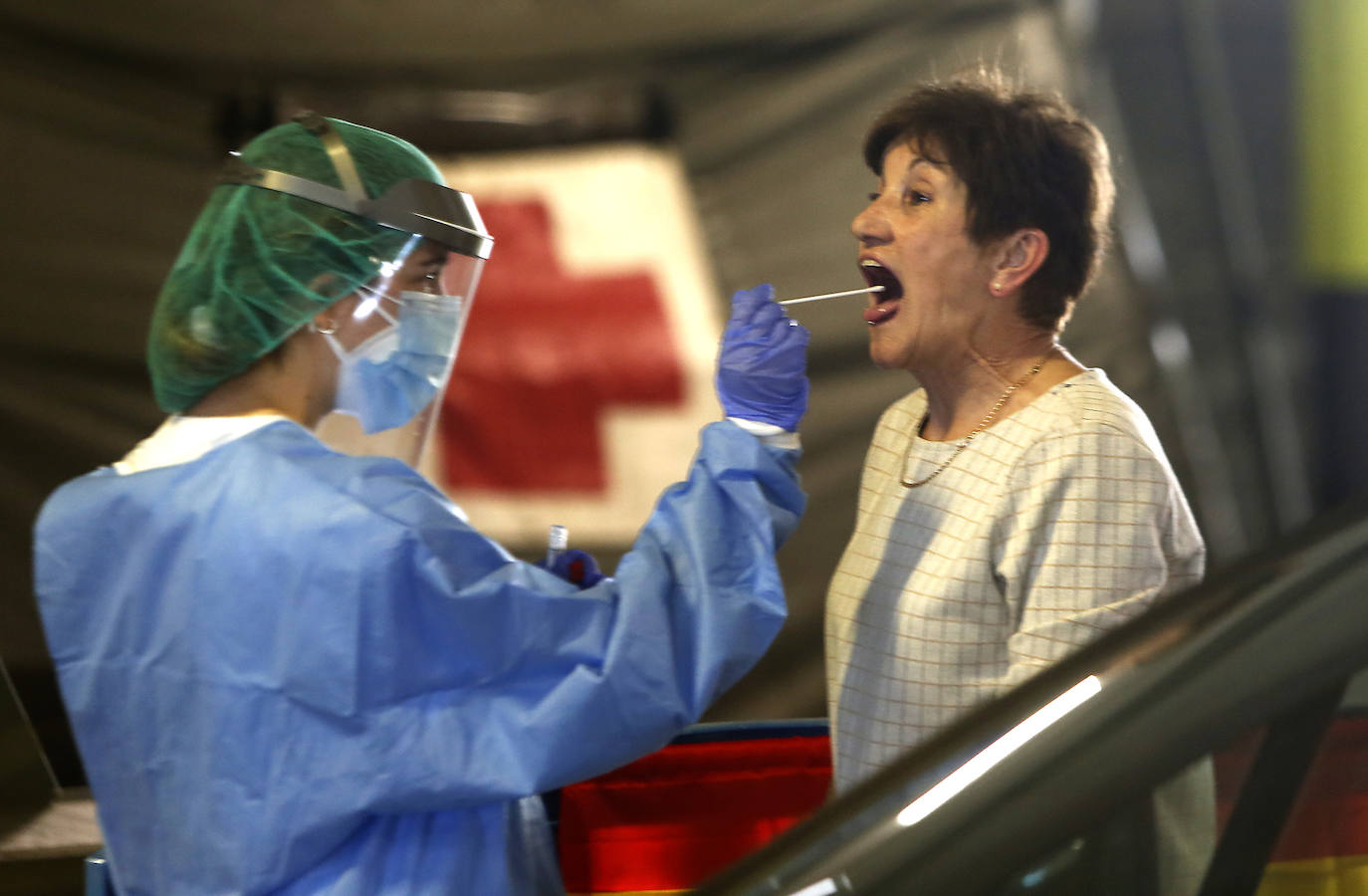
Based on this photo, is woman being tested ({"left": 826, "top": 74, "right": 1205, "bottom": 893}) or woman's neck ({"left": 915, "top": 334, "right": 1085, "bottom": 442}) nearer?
woman being tested ({"left": 826, "top": 74, "right": 1205, "bottom": 893})

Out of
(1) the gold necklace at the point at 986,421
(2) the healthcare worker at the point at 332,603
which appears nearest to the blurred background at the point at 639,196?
(1) the gold necklace at the point at 986,421

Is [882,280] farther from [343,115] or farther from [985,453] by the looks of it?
[343,115]

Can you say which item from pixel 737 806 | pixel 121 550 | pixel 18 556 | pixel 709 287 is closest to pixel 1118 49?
pixel 709 287

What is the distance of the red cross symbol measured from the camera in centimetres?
243

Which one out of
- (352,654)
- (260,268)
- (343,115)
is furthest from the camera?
(343,115)

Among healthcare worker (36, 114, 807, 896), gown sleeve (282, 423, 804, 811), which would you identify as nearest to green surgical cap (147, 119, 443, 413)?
healthcare worker (36, 114, 807, 896)

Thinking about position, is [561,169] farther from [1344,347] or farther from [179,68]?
[1344,347]

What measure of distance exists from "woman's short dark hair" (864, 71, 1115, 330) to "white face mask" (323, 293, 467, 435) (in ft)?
1.87

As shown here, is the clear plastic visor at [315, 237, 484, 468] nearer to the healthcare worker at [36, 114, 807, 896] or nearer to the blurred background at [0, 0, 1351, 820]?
the healthcare worker at [36, 114, 807, 896]

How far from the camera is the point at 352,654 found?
1.04 metres

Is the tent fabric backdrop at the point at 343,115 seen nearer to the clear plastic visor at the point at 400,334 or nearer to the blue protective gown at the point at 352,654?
the clear plastic visor at the point at 400,334

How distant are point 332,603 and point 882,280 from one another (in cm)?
71

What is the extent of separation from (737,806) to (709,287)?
3.99 feet

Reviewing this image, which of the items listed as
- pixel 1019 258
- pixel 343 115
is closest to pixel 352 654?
pixel 1019 258
